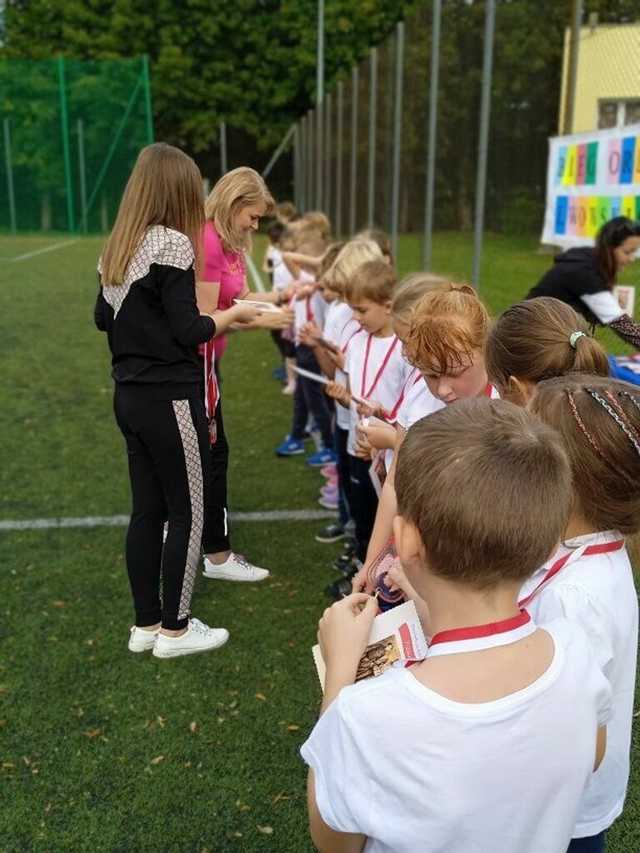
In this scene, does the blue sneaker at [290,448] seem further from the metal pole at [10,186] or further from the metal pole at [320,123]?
the metal pole at [10,186]

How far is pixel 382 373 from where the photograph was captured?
3453 mm

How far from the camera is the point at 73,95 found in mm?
24656

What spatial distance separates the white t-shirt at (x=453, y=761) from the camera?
1.12m

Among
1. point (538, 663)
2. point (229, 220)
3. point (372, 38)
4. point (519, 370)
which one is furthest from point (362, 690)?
point (372, 38)

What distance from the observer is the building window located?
5297 mm

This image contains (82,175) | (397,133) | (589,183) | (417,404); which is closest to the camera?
(417,404)

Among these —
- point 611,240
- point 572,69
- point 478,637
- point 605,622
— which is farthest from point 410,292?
point 572,69

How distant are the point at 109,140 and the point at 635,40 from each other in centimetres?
2234

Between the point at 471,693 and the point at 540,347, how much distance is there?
136cm

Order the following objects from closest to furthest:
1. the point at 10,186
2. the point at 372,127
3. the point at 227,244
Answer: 1. the point at 227,244
2. the point at 372,127
3. the point at 10,186

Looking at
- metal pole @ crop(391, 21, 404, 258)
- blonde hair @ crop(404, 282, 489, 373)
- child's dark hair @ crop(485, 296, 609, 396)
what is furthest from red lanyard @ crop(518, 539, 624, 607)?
metal pole @ crop(391, 21, 404, 258)

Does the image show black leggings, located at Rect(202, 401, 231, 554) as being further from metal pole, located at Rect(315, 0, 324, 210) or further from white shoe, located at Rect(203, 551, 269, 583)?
metal pole, located at Rect(315, 0, 324, 210)

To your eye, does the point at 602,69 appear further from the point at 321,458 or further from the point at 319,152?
the point at 319,152

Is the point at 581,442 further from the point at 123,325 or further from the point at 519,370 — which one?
the point at 123,325
